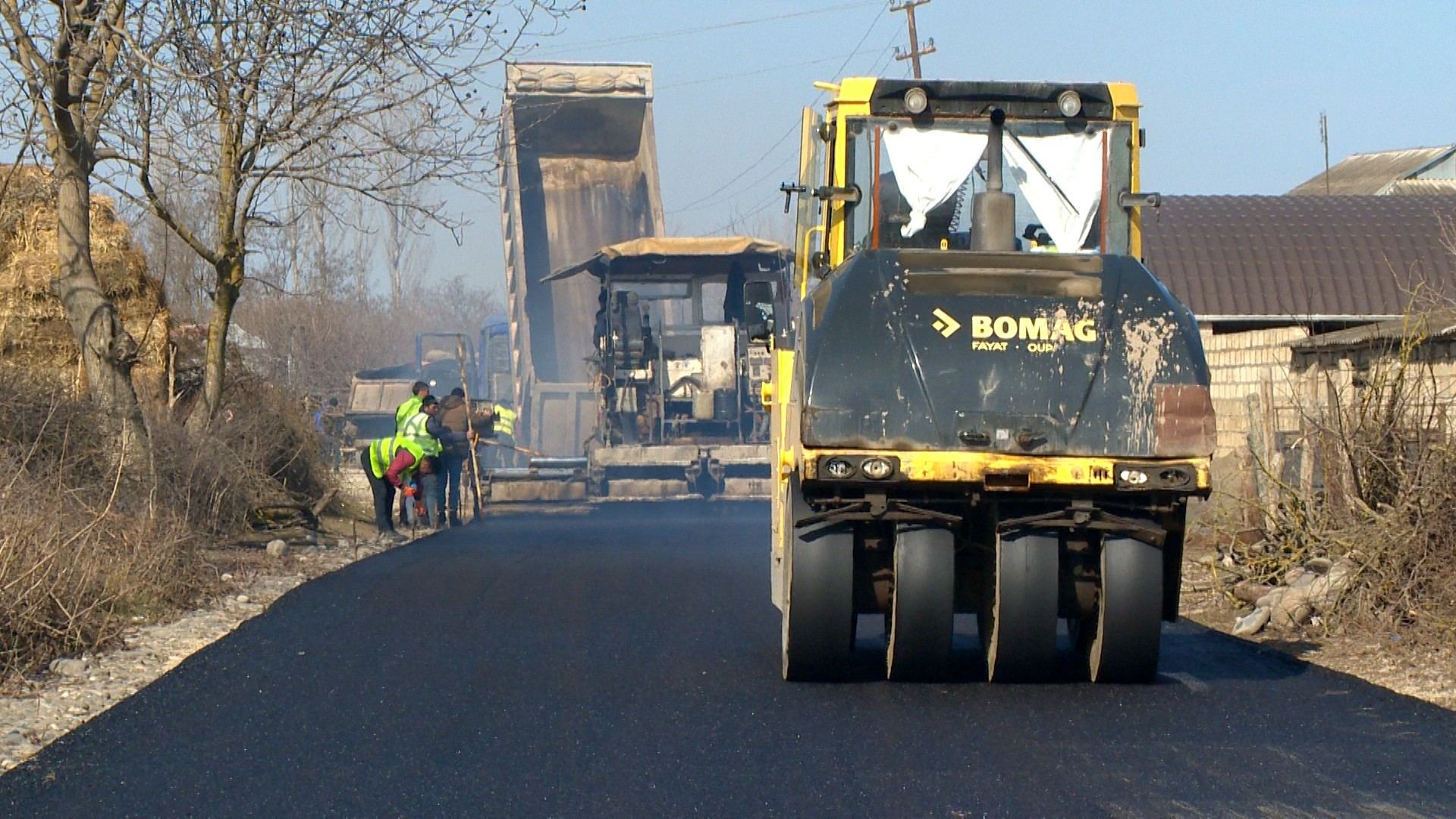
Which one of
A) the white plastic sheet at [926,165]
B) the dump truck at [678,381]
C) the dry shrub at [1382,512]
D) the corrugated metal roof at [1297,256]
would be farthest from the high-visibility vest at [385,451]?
the corrugated metal roof at [1297,256]

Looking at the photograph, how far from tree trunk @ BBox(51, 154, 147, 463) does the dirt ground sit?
754 centimetres

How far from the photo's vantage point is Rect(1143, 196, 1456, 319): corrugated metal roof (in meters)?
22.5

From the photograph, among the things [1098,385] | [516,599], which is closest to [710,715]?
[1098,385]

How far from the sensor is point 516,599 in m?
10.0

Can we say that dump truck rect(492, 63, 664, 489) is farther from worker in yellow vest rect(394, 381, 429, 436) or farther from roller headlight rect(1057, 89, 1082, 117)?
roller headlight rect(1057, 89, 1082, 117)

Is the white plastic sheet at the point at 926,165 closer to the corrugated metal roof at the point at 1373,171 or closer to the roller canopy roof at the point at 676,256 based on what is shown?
the roller canopy roof at the point at 676,256

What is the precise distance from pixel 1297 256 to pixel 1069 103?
17075 millimetres

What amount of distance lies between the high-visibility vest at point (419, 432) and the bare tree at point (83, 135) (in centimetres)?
338

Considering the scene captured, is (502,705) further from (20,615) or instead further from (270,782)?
(20,615)

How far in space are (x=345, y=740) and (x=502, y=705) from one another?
80 cm

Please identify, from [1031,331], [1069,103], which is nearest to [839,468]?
[1031,331]

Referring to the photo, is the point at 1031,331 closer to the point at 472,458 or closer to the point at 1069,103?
the point at 1069,103

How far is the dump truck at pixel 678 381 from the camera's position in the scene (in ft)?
65.0

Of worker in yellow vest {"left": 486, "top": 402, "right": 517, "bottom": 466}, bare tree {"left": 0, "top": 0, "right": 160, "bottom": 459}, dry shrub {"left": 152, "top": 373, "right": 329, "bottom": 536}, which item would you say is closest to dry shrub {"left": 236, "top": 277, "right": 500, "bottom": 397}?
worker in yellow vest {"left": 486, "top": 402, "right": 517, "bottom": 466}
